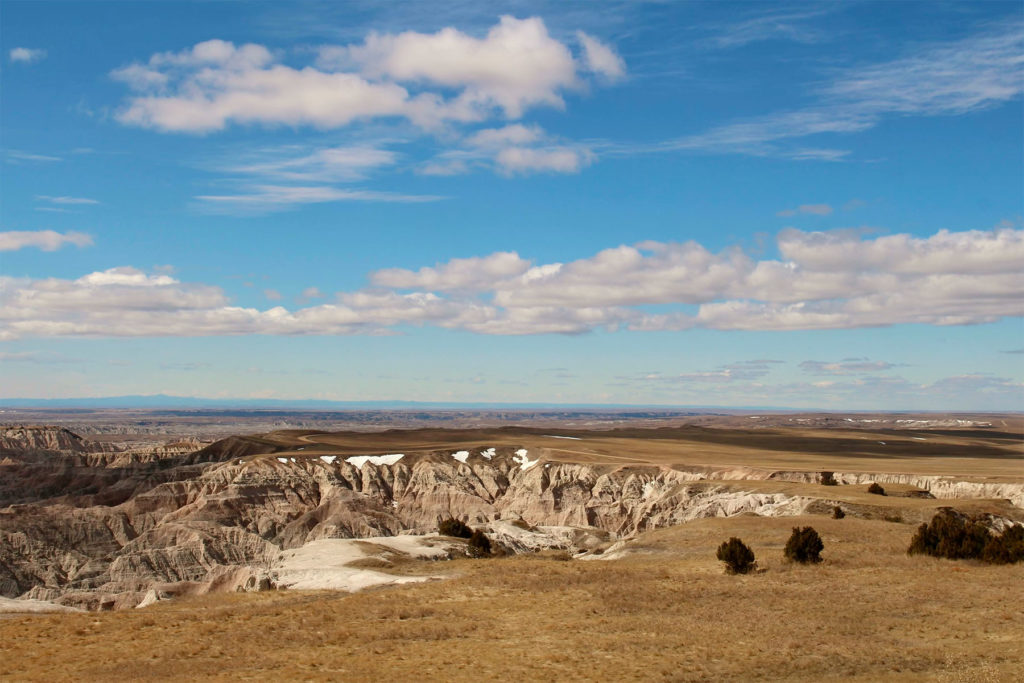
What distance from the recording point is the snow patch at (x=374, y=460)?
105 m

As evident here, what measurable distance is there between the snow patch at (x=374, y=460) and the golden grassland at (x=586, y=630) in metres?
70.3

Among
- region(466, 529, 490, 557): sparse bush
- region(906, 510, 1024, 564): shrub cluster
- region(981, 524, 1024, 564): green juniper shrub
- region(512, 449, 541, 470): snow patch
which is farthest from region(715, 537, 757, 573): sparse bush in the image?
region(512, 449, 541, 470): snow patch

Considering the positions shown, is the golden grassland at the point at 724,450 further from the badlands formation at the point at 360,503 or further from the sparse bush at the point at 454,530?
the sparse bush at the point at 454,530

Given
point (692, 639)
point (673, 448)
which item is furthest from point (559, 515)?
point (692, 639)

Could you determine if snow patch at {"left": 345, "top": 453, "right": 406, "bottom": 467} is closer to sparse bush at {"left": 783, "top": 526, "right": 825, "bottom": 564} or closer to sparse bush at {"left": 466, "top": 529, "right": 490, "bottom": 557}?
sparse bush at {"left": 466, "top": 529, "right": 490, "bottom": 557}

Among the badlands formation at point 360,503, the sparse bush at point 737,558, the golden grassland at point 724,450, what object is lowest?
the badlands formation at point 360,503

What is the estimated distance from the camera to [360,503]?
86.1 metres

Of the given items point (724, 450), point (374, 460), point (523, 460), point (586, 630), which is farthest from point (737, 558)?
point (724, 450)

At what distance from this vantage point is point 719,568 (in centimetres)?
3538

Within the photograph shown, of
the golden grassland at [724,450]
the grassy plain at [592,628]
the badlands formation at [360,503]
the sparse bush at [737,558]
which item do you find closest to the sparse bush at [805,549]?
the grassy plain at [592,628]

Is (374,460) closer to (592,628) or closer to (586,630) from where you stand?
(592,628)

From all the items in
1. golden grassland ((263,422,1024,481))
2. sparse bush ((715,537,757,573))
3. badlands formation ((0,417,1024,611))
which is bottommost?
badlands formation ((0,417,1024,611))

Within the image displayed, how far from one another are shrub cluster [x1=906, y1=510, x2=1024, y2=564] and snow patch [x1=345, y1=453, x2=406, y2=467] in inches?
2952

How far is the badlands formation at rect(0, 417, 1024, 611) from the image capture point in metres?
52.3
